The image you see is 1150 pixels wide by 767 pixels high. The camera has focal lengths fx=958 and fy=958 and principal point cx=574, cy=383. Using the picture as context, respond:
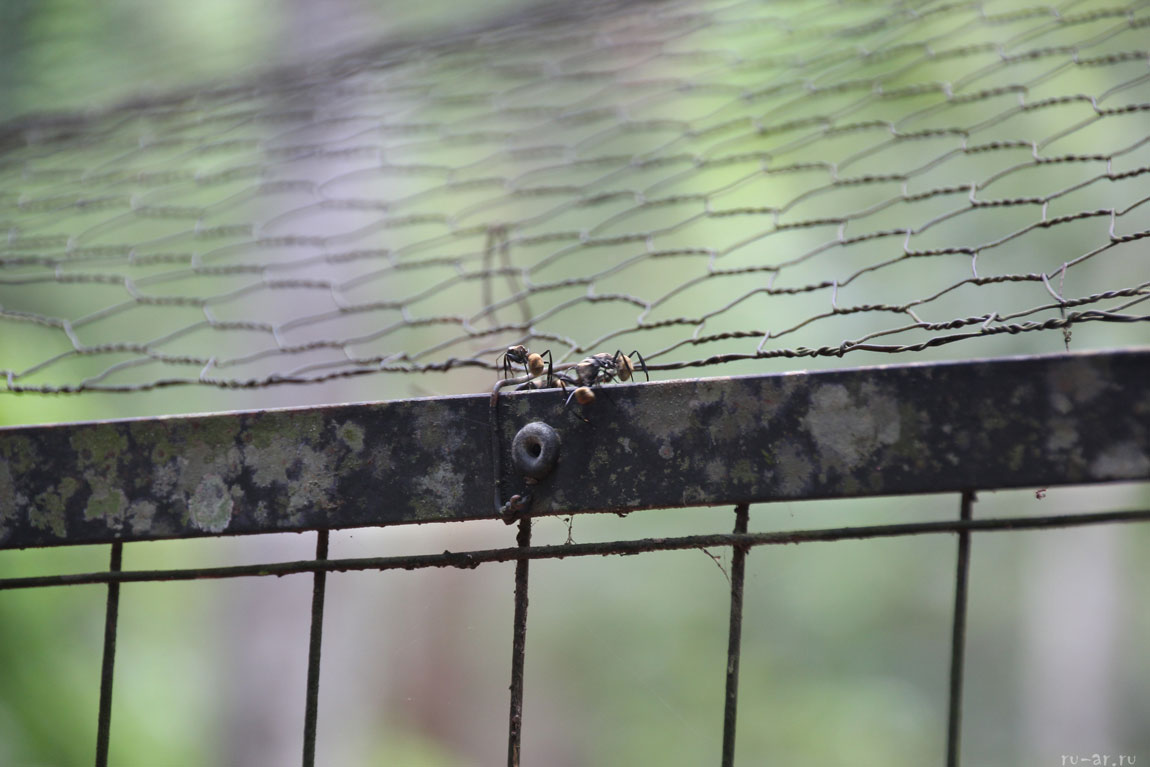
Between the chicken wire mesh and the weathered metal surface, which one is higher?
the chicken wire mesh

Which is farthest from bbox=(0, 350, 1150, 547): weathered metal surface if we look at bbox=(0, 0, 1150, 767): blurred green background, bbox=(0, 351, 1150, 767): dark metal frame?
bbox=(0, 0, 1150, 767): blurred green background

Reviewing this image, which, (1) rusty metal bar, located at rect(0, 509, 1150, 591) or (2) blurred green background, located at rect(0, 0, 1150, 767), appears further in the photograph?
(2) blurred green background, located at rect(0, 0, 1150, 767)

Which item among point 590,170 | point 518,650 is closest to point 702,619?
point 590,170

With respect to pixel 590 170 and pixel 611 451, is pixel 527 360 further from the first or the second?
pixel 590 170

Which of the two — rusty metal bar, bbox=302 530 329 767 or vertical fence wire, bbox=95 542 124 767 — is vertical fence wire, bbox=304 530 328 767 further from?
vertical fence wire, bbox=95 542 124 767

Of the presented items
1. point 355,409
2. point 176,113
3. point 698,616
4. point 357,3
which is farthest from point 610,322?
point 355,409

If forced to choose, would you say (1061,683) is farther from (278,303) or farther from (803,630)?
(278,303)

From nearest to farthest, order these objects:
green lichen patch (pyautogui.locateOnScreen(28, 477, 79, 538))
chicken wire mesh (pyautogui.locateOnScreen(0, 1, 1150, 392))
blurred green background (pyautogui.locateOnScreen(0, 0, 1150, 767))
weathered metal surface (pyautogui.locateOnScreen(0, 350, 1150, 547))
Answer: weathered metal surface (pyautogui.locateOnScreen(0, 350, 1150, 547))
green lichen patch (pyautogui.locateOnScreen(28, 477, 79, 538))
chicken wire mesh (pyautogui.locateOnScreen(0, 1, 1150, 392))
blurred green background (pyautogui.locateOnScreen(0, 0, 1150, 767))

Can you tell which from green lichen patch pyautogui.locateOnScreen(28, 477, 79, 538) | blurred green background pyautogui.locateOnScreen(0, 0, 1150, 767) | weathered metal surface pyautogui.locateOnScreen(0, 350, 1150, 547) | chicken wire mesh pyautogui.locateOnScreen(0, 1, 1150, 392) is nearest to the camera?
weathered metal surface pyautogui.locateOnScreen(0, 350, 1150, 547)

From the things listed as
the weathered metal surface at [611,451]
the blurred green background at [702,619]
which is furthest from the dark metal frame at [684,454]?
the blurred green background at [702,619]
